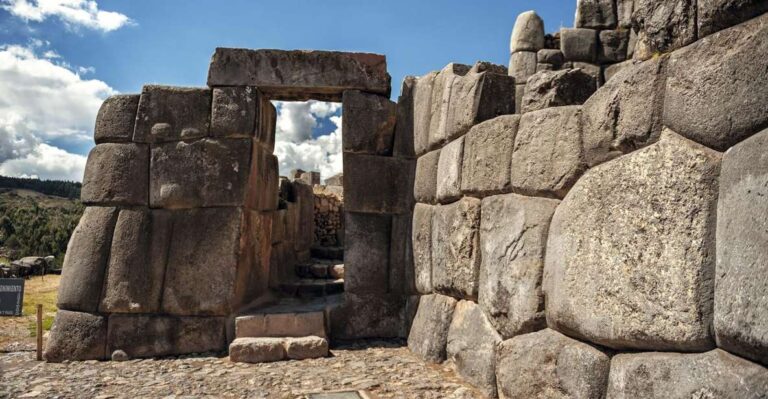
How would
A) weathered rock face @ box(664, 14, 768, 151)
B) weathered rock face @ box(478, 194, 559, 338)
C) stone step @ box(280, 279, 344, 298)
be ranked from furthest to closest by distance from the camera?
1. stone step @ box(280, 279, 344, 298)
2. weathered rock face @ box(478, 194, 559, 338)
3. weathered rock face @ box(664, 14, 768, 151)

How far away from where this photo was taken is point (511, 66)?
1132 cm

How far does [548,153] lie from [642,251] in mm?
1076

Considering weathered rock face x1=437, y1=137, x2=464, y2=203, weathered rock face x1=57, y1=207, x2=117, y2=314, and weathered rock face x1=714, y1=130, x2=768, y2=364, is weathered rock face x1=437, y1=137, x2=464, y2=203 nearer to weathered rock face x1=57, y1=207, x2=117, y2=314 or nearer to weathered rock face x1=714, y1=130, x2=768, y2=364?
weathered rock face x1=714, y1=130, x2=768, y2=364

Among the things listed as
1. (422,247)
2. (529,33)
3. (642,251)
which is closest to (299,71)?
(422,247)

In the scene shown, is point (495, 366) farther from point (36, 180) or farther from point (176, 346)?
point (36, 180)

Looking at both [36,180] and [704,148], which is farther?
[36,180]

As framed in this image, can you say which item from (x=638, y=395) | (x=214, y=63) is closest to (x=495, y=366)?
(x=638, y=395)

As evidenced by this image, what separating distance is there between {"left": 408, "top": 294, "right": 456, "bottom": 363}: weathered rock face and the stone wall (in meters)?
0.14

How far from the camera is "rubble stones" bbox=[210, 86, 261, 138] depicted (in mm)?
5961

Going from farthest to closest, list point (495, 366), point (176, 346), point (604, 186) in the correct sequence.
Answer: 1. point (176, 346)
2. point (495, 366)
3. point (604, 186)

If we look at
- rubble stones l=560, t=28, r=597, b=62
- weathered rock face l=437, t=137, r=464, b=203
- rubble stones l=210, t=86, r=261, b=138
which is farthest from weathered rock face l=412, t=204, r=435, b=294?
rubble stones l=560, t=28, r=597, b=62

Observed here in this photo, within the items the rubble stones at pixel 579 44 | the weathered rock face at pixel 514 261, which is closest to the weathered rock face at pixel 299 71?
the weathered rock face at pixel 514 261

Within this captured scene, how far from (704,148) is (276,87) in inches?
184

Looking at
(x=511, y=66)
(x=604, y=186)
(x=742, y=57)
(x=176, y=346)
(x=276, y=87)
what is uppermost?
(x=511, y=66)
